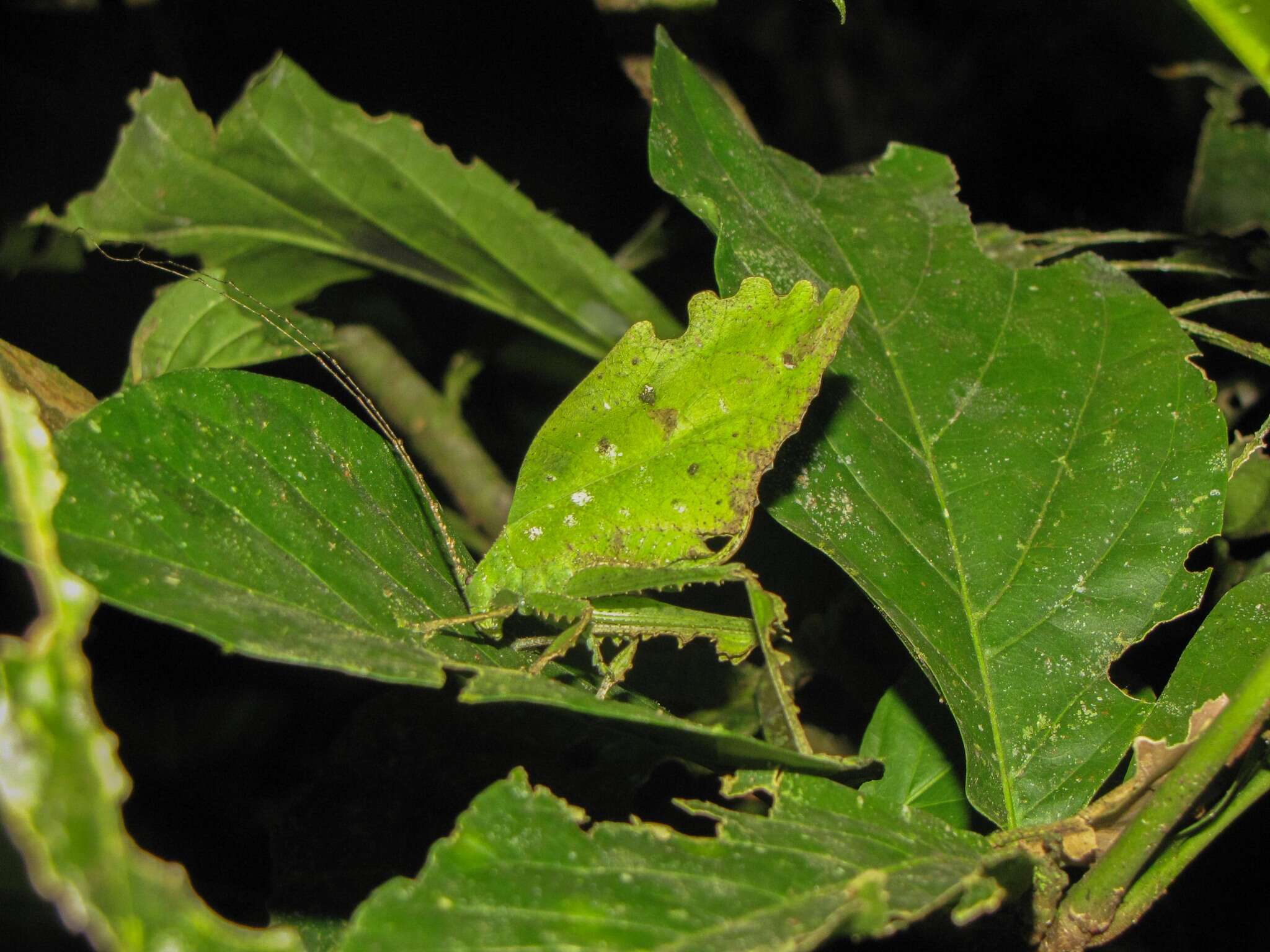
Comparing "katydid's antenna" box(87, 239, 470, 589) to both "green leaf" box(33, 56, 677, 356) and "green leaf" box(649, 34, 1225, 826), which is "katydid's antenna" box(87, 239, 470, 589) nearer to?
"green leaf" box(649, 34, 1225, 826)

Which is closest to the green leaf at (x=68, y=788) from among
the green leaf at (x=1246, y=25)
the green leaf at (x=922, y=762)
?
the green leaf at (x=922, y=762)

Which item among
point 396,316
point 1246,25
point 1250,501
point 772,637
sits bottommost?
point 396,316

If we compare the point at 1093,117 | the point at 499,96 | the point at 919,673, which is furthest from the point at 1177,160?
the point at 919,673

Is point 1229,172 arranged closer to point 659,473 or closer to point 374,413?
point 659,473

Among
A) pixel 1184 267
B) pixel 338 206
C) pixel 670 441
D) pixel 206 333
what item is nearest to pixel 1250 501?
pixel 1184 267

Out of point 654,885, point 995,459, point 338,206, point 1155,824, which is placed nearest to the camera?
point 654,885

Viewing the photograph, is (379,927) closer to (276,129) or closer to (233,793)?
(276,129)

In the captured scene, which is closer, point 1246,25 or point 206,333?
point 1246,25
